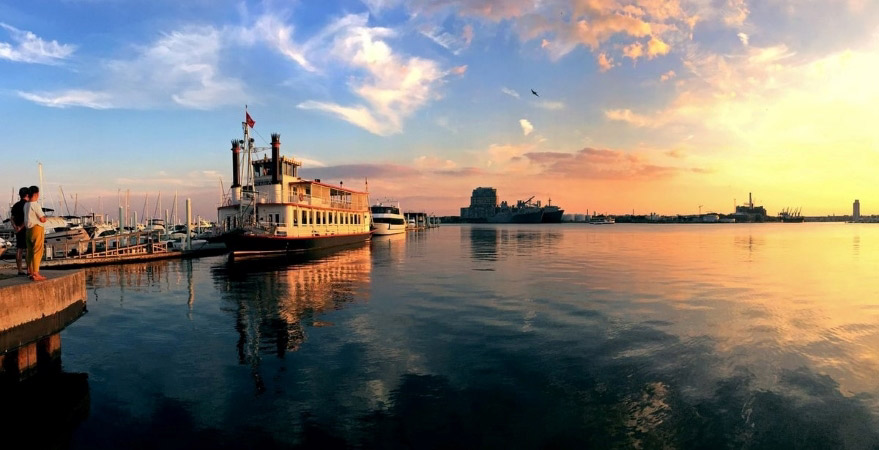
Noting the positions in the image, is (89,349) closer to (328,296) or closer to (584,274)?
(328,296)

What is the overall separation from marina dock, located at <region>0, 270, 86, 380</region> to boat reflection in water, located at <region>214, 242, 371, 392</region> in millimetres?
4540

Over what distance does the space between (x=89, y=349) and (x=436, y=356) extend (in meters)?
9.59

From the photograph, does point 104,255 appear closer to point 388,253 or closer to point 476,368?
point 388,253

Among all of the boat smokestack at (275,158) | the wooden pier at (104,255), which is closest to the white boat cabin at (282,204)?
the boat smokestack at (275,158)

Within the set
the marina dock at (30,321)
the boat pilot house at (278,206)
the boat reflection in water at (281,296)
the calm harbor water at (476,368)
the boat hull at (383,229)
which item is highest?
the boat pilot house at (278,206)

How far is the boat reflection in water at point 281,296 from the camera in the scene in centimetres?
1266

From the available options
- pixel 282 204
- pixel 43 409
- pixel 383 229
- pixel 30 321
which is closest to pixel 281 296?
pixel 30 321

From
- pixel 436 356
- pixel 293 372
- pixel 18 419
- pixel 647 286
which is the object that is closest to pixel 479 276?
pixel 647 286

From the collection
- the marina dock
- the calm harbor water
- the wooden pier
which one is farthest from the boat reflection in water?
the wooden pier

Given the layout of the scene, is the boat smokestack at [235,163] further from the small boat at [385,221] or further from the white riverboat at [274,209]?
the small boat at [385,221]

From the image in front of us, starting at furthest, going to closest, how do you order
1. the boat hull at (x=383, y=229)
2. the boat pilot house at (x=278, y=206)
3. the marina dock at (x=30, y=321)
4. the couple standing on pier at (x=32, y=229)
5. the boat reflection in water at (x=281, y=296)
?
the boat hull at (x=383, y=229) < the boat pilot house at (x=278, y=206) < the boat reflection in water at (x=281, y=296) < the couple standing on pier at (x=32, y=229) < the marina dock at (x=30, y=321)

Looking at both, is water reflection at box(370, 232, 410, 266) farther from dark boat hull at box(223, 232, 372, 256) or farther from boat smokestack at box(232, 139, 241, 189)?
boat smokestack at box(232, 139, 241, 189)

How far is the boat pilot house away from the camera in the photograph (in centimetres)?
4038

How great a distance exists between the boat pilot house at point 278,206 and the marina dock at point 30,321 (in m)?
24.9
